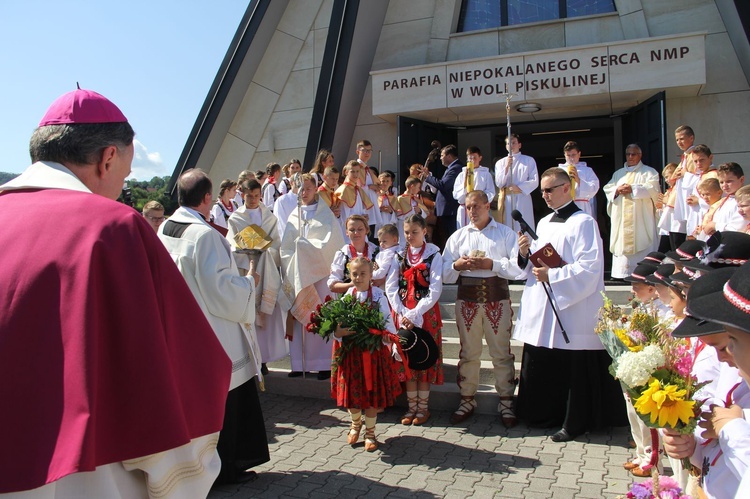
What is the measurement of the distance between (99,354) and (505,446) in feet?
14.9

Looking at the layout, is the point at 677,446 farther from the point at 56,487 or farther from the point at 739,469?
the point at 56,487

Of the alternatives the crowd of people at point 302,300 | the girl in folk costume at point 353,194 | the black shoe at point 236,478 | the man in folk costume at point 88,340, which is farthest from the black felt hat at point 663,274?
the girl in folk costume at point 353,194

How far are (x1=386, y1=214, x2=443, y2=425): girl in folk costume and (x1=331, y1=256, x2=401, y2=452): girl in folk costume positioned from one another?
46 cm

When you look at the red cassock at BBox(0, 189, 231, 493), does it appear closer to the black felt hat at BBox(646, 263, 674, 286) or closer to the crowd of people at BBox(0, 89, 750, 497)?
the crowd of people at BBox(0, 89, 750, 497)

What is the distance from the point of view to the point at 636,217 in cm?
953

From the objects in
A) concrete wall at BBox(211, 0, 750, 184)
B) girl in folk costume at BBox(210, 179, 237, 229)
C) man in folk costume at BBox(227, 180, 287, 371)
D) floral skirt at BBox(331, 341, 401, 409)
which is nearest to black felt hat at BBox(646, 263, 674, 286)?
floral skirt at BBox(331, 341, 401, 409)

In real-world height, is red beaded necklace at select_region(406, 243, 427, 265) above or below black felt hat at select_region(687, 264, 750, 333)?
above

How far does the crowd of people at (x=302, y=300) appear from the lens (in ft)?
5.16

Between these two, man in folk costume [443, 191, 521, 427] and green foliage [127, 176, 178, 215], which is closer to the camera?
man in folk costume [443, 191, 521, 427]

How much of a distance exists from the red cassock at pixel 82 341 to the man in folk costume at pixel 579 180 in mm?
8844

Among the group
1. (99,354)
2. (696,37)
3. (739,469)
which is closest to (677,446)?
(739,469)

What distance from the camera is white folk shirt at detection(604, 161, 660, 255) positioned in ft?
31.0

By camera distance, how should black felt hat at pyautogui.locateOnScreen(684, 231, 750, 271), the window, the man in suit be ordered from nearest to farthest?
1. black felt hat at pyautogui.locateOnScreen(684, 231, 750, 271)
2. the man in suit
3. the window

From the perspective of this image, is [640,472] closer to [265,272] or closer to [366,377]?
[366,377]
